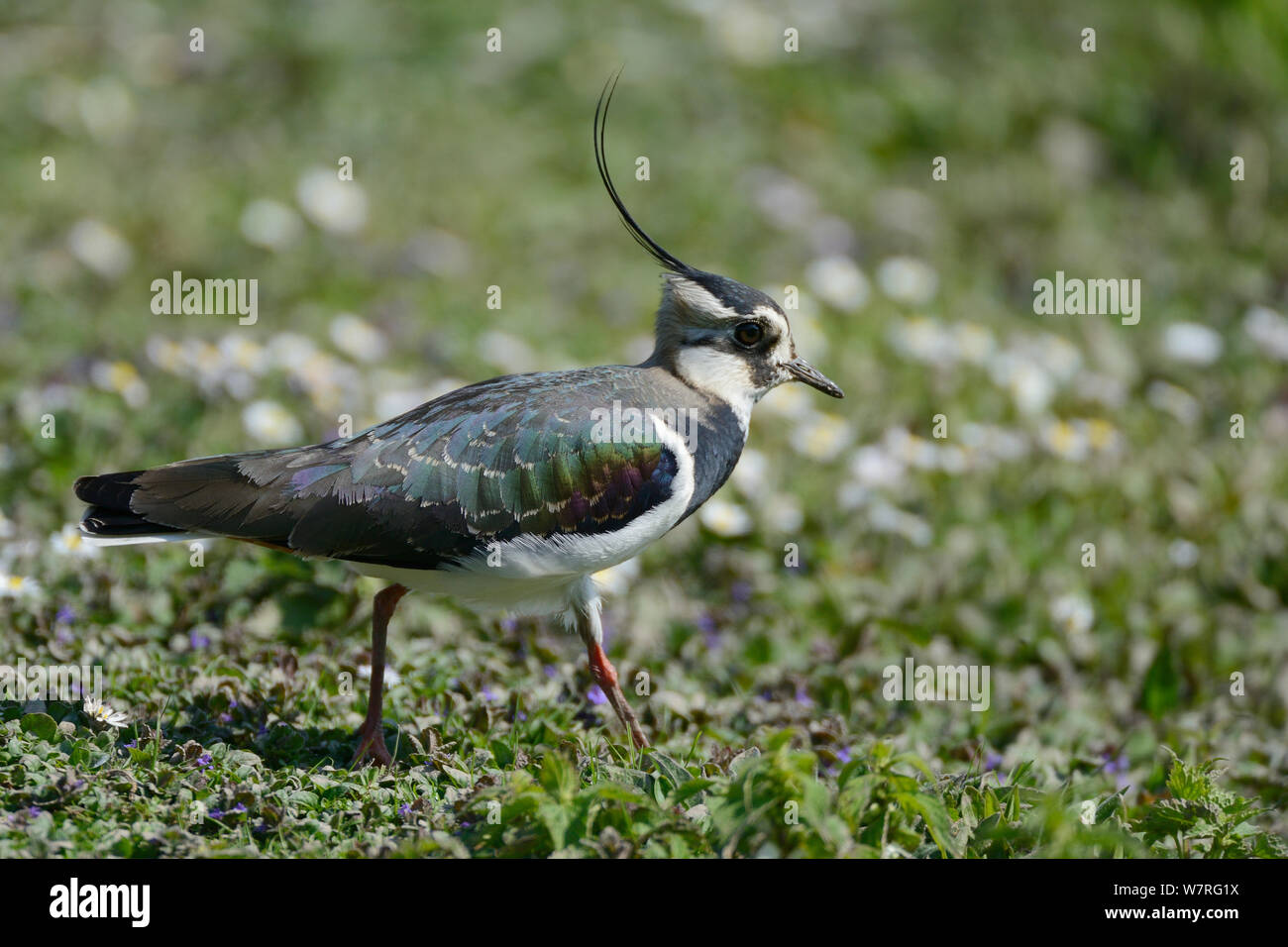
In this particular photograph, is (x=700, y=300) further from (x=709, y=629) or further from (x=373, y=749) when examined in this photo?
(x=373, y=749)

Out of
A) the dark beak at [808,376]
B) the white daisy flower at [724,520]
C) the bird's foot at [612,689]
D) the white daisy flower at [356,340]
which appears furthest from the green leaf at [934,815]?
the white daisy flower at [356,340]

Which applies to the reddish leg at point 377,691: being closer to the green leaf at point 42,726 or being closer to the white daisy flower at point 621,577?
the green leaf at point 42,726

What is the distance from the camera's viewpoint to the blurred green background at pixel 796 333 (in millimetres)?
5457

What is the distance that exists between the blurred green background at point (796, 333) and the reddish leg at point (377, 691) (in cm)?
16

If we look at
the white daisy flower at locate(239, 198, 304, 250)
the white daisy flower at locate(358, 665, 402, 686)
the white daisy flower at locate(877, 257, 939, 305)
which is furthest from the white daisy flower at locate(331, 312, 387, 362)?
the white daisy flower at locate(877, 257, 939, 305)

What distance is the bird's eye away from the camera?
5211 millimetres

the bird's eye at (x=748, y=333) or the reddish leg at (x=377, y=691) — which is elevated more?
the bird's eye at (x=748, y=333)

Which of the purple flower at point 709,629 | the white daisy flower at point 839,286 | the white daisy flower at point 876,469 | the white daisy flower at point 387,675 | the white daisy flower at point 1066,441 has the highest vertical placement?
the white daisy flower at point 839,286

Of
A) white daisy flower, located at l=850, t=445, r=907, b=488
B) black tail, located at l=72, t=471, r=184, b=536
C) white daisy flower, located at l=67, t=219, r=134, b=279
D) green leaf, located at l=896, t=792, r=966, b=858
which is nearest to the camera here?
green leaf, located at l=896, t=792, r=966, b=858

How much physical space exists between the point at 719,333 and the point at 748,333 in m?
0.10

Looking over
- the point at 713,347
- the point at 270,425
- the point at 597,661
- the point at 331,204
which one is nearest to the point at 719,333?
the point at 713,347

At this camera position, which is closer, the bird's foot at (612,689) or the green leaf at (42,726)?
the green leaf at (42,726)

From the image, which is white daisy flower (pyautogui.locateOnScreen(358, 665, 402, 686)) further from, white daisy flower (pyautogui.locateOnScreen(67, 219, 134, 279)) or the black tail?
white daisy flower (pyautogui.locateOnScreen(67, 219, 134, 279))
